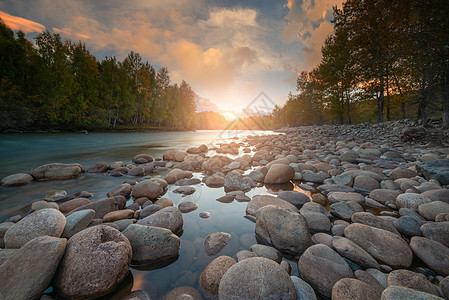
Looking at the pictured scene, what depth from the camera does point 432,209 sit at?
7.30 ft

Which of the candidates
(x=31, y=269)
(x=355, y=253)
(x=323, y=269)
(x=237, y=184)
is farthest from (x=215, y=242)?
(x=237, y=184)

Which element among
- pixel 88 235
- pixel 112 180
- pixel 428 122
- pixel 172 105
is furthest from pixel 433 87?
pixel 172 105

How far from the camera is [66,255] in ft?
4.78

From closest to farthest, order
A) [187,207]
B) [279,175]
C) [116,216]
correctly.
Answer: [116,216] < [187,207] < [279,175]

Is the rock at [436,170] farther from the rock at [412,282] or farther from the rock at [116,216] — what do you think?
the rock at [116,216]

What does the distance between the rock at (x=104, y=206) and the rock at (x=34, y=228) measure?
715 millimetres

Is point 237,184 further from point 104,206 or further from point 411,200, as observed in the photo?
point 411,200

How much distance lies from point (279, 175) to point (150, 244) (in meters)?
3.21

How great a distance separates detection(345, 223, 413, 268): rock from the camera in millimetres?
1644

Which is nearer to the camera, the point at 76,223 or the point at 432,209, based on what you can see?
the point at 76,223

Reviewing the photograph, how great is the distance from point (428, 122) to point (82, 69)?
137 feet

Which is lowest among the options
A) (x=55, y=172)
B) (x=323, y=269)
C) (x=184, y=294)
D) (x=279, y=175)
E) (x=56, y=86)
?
(x=184, y=294)

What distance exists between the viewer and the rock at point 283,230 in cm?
189

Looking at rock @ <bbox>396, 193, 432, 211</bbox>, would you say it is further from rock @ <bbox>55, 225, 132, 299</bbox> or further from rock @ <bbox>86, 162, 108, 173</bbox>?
rock @ <bbox>86, 162, 108, 173</bbox>
